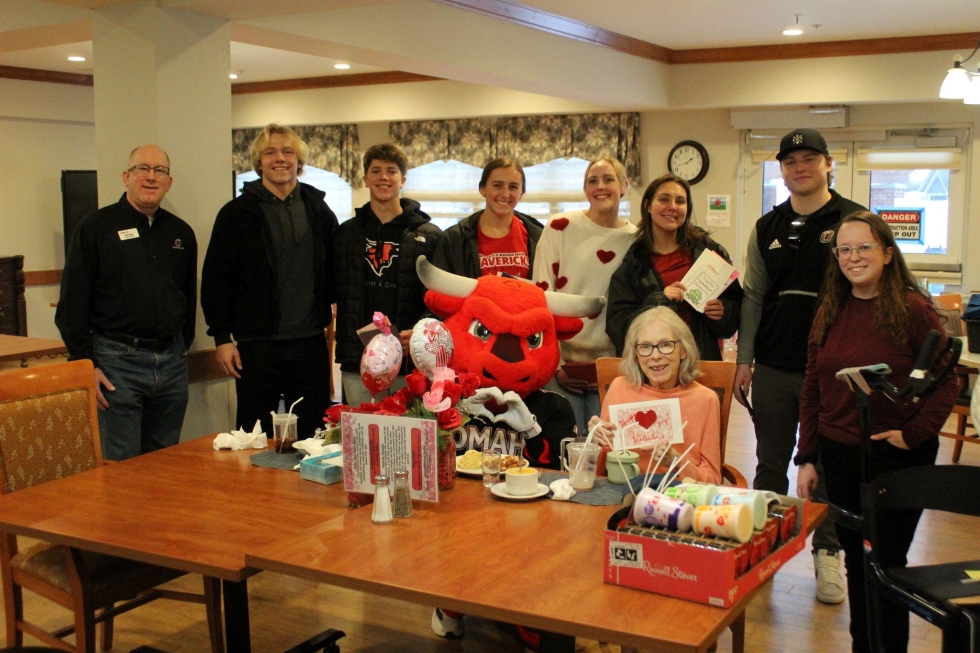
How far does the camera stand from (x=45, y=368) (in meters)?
2.80

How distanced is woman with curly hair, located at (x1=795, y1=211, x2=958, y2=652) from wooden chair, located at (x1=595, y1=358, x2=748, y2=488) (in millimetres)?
311

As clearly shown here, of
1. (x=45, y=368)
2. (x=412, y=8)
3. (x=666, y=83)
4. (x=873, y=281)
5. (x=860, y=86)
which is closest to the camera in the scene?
(x=873, y=281)

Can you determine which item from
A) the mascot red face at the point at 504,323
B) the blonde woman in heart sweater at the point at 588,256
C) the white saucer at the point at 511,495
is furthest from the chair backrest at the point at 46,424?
the blonde woman in heart sweater at the point at 588,256

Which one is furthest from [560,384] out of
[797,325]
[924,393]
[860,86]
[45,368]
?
[860,86]

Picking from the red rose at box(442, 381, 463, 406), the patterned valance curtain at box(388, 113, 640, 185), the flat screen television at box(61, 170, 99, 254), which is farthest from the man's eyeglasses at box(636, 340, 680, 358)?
the flat screen television at box(61, 170, 99, 254)

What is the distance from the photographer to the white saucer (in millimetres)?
2254

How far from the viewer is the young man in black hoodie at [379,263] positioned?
11.7 ft

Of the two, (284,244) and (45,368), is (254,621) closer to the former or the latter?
(45,368)

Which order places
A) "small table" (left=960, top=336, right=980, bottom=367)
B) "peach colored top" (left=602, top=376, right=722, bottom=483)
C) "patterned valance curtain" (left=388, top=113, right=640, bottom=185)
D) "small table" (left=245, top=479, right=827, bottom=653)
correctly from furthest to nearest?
"patterned valance curtain" (left=388, top=113, right=640, bottom=185), "small table" (left=960, top=336, right=980, bottom=367), "peach colored top" (left=602, top=376, right=722, bottom=483), "small table" (left=245, top=479, right=827, bottom=653)

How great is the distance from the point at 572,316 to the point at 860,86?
5259mm

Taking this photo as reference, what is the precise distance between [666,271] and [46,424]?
210cm

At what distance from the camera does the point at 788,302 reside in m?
3.17

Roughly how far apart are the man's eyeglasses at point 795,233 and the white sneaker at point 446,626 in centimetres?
171

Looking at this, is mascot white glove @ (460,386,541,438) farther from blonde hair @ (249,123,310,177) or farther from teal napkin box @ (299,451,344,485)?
blonde hair @ (249,123,310,177)
